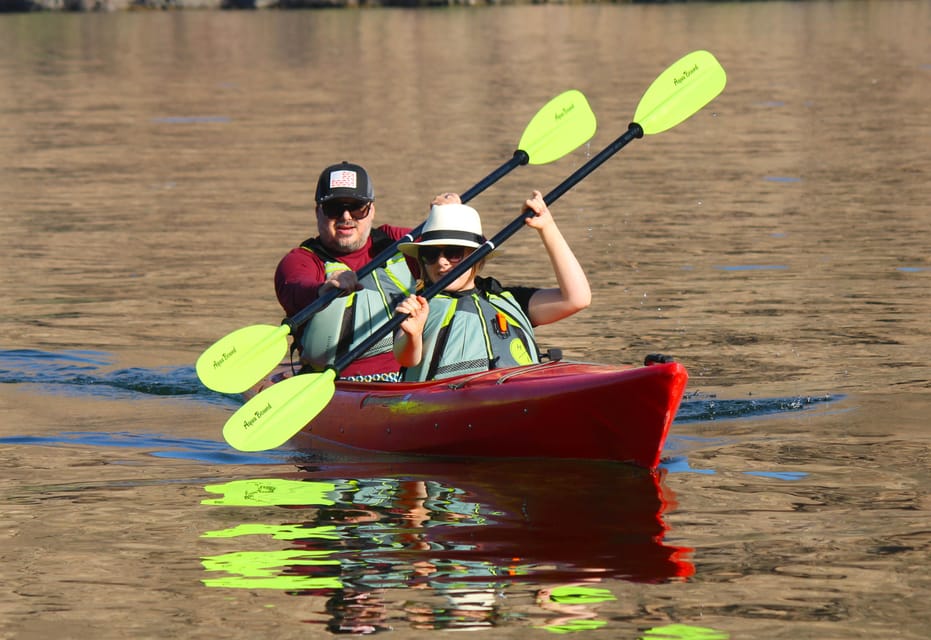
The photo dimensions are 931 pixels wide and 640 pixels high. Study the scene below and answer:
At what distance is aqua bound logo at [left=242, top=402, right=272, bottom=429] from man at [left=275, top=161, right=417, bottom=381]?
1.82 feet

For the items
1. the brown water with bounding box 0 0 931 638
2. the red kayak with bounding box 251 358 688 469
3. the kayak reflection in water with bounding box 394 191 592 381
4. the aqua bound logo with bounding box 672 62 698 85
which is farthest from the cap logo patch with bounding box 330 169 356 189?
the aqua bound logo with bounding box 672 62 698 85

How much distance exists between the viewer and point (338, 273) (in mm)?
7809

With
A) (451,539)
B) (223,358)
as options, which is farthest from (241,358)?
(451,539)

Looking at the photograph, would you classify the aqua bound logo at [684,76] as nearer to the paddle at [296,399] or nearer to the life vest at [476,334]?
the paddle at [296,399]

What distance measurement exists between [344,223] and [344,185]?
27 centimetres

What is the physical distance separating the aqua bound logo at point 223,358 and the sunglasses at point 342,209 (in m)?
0.80

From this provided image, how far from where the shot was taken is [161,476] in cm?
724

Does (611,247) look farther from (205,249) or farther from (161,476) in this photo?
(161,476)

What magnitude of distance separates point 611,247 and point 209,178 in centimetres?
640

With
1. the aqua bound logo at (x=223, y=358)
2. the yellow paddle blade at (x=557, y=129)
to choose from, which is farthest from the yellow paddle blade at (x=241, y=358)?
the yellow paddle blade at (x=557, y=129)

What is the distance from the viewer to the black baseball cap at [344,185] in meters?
7.84

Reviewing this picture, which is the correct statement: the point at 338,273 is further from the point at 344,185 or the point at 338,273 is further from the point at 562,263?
the point at 562,263

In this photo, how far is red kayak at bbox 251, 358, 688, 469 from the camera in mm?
6820

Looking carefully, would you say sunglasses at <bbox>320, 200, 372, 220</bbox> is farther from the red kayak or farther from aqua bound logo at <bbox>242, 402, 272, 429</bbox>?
aqua bound logo at <bbox>242, 402, 272, 429</bbox>
